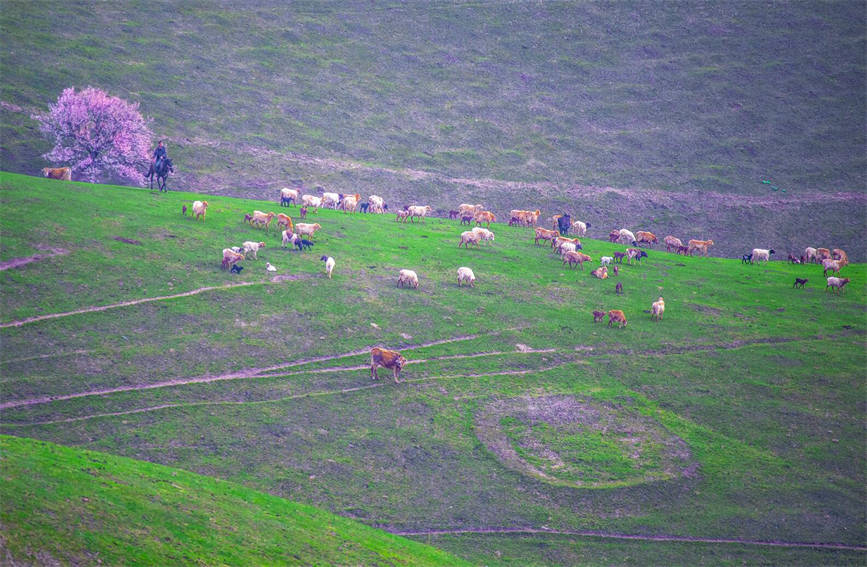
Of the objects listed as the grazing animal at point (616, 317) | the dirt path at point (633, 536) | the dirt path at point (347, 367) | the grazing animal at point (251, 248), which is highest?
the grazing animal at point (251, 248)

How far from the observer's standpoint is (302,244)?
170ft

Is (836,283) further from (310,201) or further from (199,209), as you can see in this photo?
Result: (199,209)

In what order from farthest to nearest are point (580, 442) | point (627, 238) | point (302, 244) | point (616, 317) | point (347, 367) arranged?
point (627, 238) → point (302, 244) → point (616, 317) → point (347, 367) → point (580, 442)

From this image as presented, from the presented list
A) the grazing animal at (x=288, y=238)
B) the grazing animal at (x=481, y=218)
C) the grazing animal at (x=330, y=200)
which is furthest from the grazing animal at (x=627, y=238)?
the grazing animal at (x=288, y=238)

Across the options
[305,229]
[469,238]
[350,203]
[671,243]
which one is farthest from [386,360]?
[671,243]

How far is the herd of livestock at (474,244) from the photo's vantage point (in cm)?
4715

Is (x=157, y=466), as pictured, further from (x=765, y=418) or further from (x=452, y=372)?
(x=765, y=418)

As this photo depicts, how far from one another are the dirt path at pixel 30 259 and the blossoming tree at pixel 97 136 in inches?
891

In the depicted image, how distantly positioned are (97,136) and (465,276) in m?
34.3

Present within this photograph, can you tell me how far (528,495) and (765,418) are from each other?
48.7 ft

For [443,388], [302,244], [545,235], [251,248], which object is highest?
[545,235]

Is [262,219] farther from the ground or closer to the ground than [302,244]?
farther from the ground

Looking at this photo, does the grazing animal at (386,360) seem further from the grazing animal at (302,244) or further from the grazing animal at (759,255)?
the grazing animal at (759,255)

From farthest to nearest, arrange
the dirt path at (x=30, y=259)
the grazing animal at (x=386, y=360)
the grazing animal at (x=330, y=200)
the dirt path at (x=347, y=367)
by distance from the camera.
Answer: the grazing animal at (x=330, y=200) < the dirt path at (x=30, y=259) < the grazing animal at (x=386, y=360) < the dirt path at (x=347, y=367)
